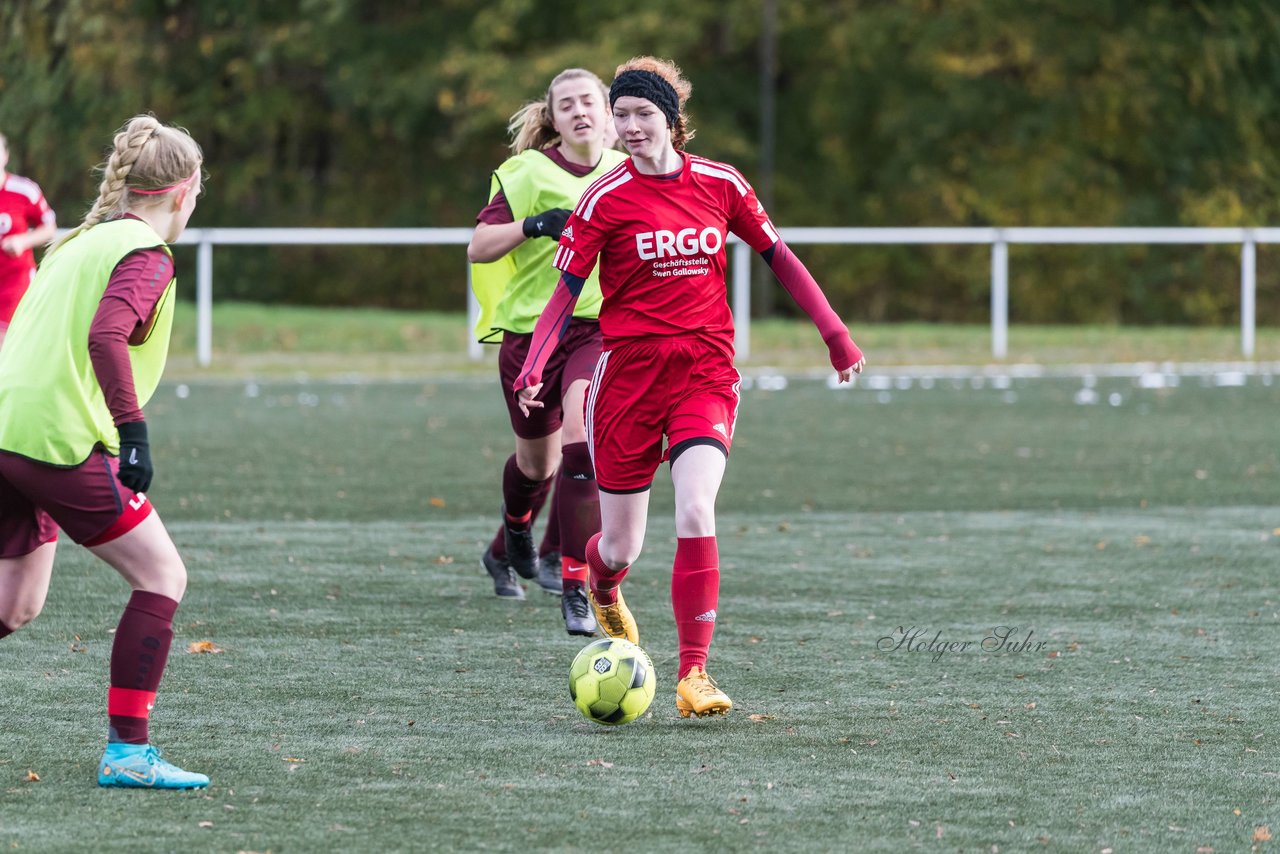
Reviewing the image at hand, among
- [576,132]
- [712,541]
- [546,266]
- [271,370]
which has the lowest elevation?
[271,370]

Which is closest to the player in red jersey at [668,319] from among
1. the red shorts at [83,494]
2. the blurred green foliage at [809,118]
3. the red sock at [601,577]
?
the red sock at [601,577]

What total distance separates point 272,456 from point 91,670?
259 inches

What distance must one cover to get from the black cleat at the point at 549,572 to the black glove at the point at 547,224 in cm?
154

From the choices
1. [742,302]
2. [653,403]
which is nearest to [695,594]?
[653,403]

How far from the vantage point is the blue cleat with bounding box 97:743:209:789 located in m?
4.72

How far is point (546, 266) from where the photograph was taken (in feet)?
24.9

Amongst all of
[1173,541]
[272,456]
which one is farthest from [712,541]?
[272,456]

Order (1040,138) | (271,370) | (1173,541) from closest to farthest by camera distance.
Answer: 1. (1173,541)
2. (271,370)
3. (1040,138)

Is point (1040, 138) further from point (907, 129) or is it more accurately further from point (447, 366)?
point (447, 366)

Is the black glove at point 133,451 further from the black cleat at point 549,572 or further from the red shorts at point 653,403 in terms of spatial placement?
the black cleat at point 549,572

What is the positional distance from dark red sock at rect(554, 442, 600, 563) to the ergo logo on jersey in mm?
1574

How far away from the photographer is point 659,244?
581 centimetres

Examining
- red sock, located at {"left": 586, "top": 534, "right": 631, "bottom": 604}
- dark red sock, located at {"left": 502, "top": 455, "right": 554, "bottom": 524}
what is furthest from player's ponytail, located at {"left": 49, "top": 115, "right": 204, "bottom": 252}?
dark red sock, located at {"left": 502, "top": 455, "right": 554, "bottom": 524}

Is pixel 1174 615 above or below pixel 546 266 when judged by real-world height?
below
